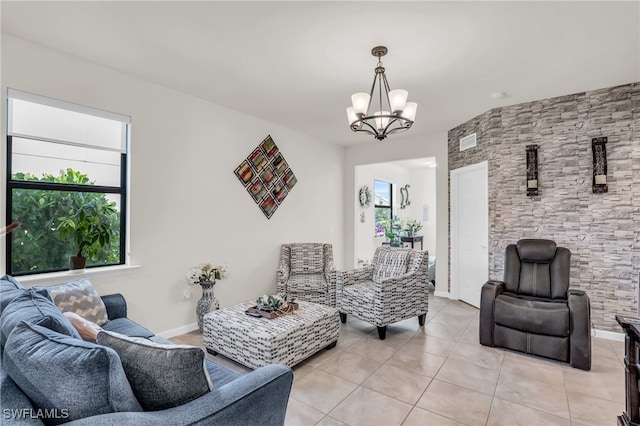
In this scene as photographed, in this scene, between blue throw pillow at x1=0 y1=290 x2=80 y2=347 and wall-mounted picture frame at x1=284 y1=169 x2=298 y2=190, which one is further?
wall-mounted picture frame at x1=284 y1=169 x2=298 y2=190

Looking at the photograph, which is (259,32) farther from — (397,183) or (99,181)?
(397,183)

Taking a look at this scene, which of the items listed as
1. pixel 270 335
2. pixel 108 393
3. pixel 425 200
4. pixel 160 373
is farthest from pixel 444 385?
pixel 425 200

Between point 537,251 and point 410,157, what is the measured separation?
2.64 metres

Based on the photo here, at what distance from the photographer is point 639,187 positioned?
3.23m

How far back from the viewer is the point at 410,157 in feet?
17.6

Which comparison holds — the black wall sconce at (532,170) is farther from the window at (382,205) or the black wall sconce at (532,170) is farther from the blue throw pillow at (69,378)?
the blue throw pillow at (69,378)

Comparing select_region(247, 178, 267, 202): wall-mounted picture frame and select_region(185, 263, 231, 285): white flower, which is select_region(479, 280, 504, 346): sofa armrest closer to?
select_region(185, 263, 231, 285): white flower

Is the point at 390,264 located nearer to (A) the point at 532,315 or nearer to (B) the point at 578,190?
(A) the point at 532,315

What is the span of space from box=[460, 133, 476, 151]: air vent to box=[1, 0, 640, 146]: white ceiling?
2.82ft

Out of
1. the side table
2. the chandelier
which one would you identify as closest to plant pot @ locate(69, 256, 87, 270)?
the chandelier

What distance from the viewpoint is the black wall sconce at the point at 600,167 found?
337 centimetres

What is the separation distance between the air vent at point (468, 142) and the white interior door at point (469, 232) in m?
0.30

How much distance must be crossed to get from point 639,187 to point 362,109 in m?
3.17

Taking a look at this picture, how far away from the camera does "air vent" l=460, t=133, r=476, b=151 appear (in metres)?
4.40
